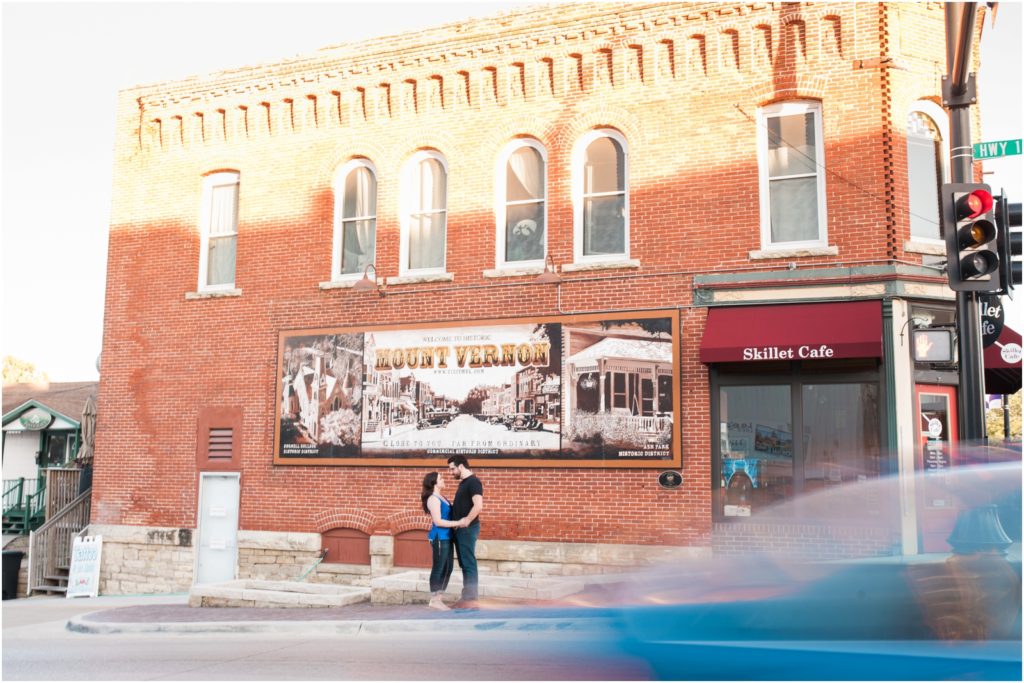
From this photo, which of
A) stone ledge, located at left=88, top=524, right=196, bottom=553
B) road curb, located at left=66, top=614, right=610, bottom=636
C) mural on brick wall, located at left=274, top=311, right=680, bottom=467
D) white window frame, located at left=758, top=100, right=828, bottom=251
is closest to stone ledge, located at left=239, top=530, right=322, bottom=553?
stone ledge, located at left=88, top=524, right=196, bottom=553

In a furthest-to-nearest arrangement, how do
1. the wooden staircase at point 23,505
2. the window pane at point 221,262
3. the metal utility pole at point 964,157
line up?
the wooden staircase at point 23,505, the window pane at point 221,262, the metal utility pole at point 964,157

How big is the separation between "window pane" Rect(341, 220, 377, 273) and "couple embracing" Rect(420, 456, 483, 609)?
6.26 m

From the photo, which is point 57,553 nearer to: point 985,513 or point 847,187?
point 847,187

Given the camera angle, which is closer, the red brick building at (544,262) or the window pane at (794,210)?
the red brick building at (544,262)

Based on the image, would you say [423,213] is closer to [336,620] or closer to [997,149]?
[336,620]

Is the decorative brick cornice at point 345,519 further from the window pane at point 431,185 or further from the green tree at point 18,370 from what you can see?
the green tree at point 18,370

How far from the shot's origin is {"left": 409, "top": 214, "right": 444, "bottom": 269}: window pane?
Result: 53.3 ft

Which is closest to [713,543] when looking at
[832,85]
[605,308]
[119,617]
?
[605,308]

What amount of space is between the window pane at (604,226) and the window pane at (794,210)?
2.31m

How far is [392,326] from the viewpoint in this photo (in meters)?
16.0

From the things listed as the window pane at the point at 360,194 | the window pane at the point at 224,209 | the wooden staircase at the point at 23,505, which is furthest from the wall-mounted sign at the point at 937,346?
the wooden staircase at the point at 23,505

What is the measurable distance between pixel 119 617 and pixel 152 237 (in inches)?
322

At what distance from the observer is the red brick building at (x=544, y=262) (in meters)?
13.5

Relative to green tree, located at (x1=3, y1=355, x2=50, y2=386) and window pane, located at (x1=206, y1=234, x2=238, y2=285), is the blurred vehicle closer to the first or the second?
window pane, located at (x1=206, y1=234, x2=238, y2=285)
